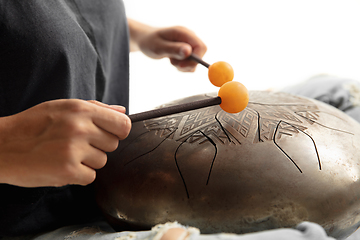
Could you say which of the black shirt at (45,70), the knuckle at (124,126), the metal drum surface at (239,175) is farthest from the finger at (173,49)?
the knuckle at (124,126)

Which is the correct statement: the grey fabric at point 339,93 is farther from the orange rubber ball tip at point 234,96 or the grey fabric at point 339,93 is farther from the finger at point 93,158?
the finger at point 93,158

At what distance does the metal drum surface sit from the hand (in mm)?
412

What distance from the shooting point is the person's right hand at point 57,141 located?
370mm

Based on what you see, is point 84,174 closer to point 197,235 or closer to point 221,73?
point 197,235

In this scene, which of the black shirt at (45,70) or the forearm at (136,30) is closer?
the black shirt at (45,70)

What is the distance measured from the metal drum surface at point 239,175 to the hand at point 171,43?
0.41 m

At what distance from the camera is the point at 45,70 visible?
574mm

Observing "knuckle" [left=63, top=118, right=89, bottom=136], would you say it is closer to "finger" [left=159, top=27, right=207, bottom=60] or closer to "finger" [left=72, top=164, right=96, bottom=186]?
"finger" [left=72, top=164, right=96, bottom=186]

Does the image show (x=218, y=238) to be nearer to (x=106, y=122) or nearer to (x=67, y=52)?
(x=106, y=122)

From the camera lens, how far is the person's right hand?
370 millimetres

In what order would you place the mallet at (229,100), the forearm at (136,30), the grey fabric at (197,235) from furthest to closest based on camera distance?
the forearm at (136,30), the mallet at (229,100), the grey fabric at (197,235)

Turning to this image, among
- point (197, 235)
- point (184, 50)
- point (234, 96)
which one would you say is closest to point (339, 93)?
point (184, 50)

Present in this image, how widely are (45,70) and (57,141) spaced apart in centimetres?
26

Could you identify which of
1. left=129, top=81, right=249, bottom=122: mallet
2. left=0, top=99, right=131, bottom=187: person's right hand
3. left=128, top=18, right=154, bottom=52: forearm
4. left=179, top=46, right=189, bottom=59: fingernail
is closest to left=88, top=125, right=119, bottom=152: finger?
left=0, top=99, right=131, bottom=187: person's right hand
